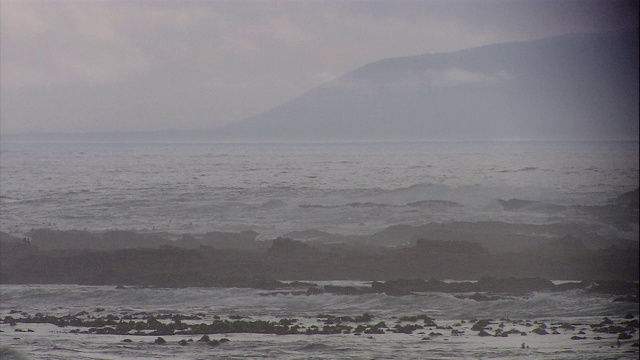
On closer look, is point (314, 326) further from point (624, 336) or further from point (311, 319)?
point (624, 336)

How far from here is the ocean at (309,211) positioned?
1319 cm

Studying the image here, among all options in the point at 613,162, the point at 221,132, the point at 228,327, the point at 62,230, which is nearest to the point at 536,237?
the point at 613,162

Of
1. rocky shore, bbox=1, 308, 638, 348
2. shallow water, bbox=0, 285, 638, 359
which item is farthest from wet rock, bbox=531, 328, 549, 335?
shallow water, bbox=0, 285, 638, 359

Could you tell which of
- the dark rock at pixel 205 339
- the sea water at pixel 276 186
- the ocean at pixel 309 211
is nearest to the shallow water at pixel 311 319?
the ocean at pixel 309 211

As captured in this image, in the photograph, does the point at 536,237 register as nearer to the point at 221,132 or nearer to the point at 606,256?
the point at 606,256

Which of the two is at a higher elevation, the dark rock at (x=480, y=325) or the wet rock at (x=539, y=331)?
the wet rock at (x=539, y=331)

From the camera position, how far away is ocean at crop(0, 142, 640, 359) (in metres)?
13.2

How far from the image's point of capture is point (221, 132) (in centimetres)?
2667

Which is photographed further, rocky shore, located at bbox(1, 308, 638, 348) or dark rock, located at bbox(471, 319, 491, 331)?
dark rock, located at bbox(471, 319, 491, 331)

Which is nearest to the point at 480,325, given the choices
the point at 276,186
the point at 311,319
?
the point at 311,319

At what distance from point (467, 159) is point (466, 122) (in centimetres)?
240

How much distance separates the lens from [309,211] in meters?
25.8

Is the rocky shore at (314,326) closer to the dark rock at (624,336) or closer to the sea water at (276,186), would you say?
the dark rock at (624,336)

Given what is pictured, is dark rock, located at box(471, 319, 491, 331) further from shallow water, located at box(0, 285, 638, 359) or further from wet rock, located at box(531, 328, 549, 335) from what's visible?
wet rock, located at box(531, 328, 549, 335)
